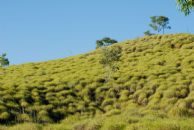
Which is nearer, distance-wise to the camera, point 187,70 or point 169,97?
point 169,97

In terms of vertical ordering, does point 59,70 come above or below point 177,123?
above

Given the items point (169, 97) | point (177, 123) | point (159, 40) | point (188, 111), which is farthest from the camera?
point (159, 40)

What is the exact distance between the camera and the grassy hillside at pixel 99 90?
129ft

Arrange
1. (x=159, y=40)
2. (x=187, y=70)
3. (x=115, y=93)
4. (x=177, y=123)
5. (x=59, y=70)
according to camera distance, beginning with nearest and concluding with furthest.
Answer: (x=177, y=123), (x=115, y=93), (x=187, y=70), (x=59, y=70), (x=159, y=40)

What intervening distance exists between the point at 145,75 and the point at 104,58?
531 cm

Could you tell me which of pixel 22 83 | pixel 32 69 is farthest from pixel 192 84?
pixel 32 69

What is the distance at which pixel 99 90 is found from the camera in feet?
163

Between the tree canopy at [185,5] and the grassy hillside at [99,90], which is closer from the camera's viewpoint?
the tree canopy at [185,5]

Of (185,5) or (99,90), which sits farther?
(99,90)

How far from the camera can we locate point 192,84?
46.3 m

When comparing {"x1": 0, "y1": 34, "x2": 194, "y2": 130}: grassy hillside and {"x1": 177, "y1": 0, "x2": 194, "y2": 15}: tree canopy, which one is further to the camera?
{"x1": 0, "y1": 34, "x2": 194, "y2": 130}: grassy hillside

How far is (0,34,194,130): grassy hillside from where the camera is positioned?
3937 cm

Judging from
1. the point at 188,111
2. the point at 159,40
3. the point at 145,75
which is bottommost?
the point at 188,111

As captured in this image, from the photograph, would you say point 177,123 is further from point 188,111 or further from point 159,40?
point 159,40
